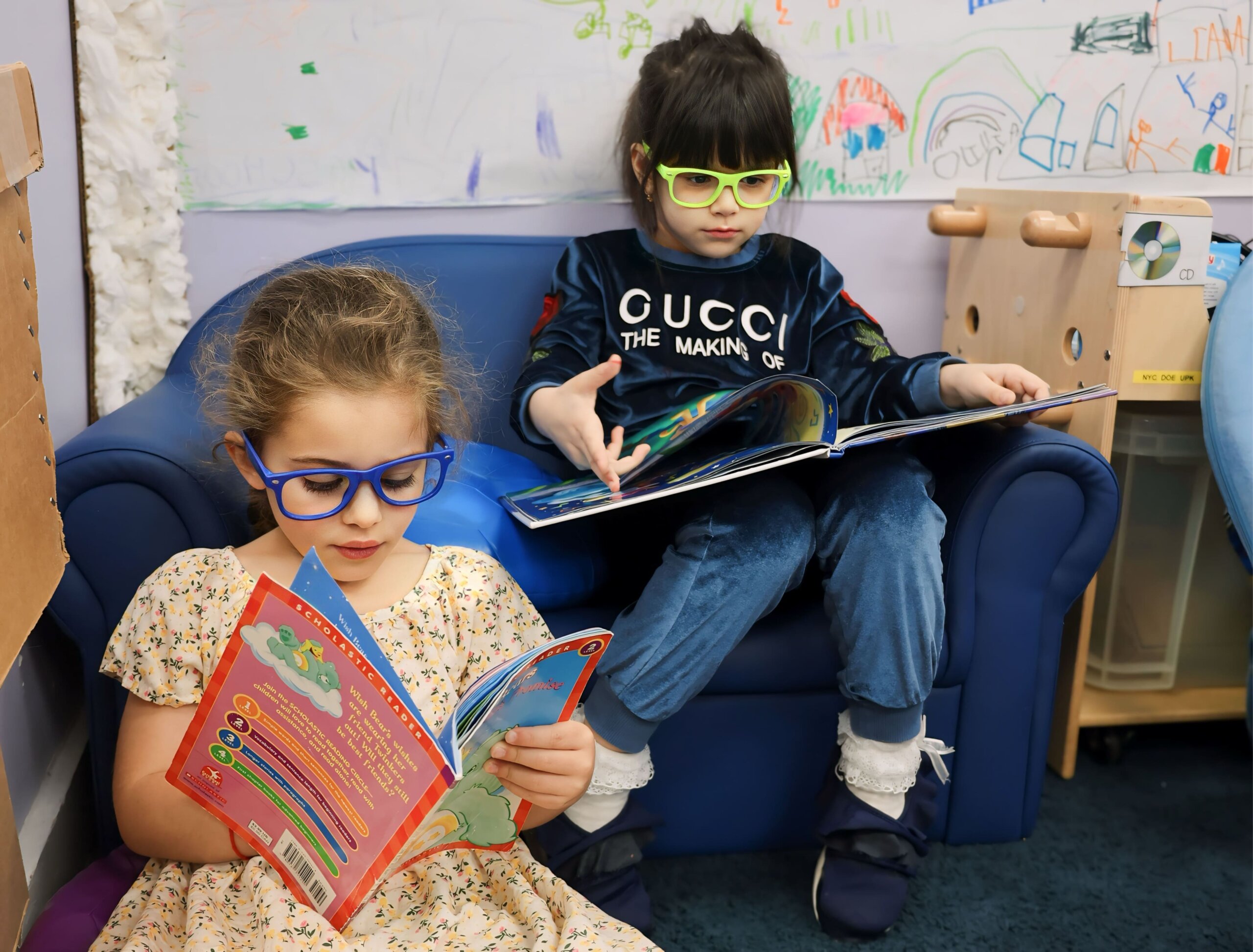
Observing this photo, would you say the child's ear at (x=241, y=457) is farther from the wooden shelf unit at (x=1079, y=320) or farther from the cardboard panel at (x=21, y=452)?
the wooden shelf unit at (x=1079, y=320)

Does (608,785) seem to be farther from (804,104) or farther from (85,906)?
(804,104)

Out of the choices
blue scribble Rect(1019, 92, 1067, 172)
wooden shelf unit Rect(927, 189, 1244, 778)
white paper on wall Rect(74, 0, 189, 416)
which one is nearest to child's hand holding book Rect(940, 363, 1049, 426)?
wooden shelf unit Rect(927, 189, 1244, 778)

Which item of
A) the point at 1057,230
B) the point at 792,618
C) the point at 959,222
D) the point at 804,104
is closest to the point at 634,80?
the point at 804,104

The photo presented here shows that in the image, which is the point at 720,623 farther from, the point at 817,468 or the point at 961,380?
the point at 961,380

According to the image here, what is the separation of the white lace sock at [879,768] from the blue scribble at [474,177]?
89 centimetres

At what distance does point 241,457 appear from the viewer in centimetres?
84

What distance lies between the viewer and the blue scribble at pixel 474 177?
147 centimetres

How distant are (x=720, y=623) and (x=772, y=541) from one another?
0.10 metres

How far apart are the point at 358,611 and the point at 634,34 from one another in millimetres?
978

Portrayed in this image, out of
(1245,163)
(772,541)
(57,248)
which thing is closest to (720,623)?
(772,541)

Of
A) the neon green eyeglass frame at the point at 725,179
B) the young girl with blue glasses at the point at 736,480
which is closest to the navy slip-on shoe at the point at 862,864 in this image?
the young girl with blue glasses at the point at 736,480

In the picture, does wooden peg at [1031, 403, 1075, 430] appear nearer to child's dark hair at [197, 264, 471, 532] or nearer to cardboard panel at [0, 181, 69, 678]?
child's dark hair at [197, 264, 471, 532]

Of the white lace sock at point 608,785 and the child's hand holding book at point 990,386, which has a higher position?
the child's hand holding book at point 990,386

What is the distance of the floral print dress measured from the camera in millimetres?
738
